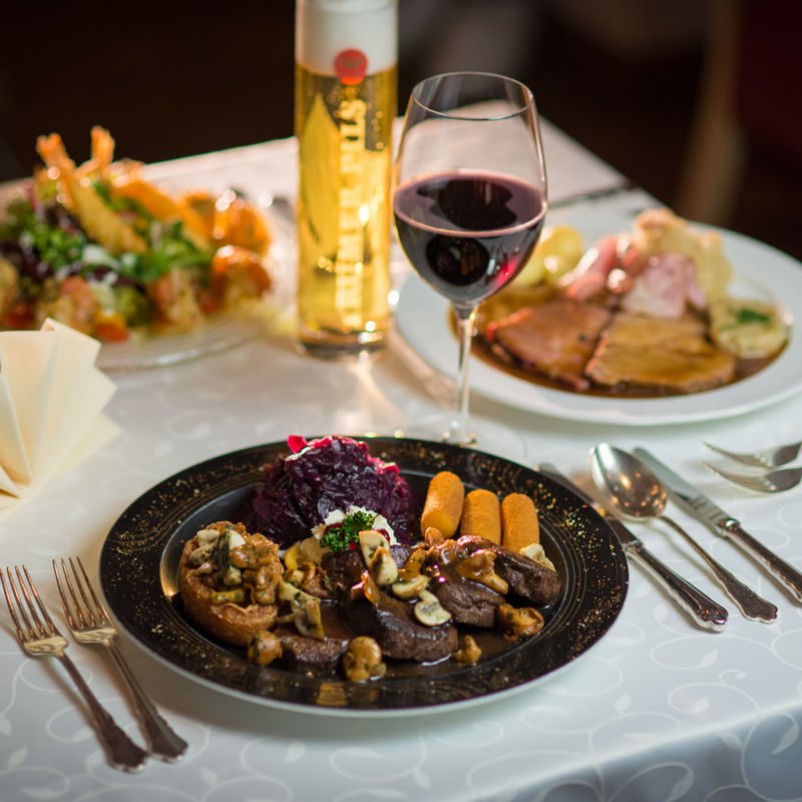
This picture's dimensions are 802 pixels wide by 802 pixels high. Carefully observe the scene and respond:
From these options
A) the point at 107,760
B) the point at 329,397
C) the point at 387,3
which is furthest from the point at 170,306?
the point at 107,760

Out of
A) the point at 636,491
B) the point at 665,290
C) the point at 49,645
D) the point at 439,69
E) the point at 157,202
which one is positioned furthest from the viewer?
the point at 439,69

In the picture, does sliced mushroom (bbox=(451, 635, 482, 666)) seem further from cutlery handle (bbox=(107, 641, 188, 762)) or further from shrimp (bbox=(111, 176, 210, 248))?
shrimp (bbox=(111, 176, 210, 248))

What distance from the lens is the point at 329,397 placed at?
4.97 ft

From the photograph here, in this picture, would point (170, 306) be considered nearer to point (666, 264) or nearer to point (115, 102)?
point (666, 264)

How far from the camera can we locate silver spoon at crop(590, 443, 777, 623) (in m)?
1.14

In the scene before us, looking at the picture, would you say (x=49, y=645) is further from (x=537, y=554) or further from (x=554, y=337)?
(x=554, y=337)

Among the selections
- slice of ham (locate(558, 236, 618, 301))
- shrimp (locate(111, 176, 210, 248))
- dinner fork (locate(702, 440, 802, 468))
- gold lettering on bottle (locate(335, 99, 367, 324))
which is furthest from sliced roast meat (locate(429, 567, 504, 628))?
shrimp (locate(111, 176, 210, 248))

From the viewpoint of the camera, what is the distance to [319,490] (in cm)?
112

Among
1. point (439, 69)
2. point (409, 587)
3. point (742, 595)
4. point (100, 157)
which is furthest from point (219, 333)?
point (439, 69)

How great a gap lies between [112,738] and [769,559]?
672mm

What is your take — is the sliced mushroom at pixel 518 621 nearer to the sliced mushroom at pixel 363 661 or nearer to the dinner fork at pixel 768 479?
the sliced mushroom at pixel 363 661

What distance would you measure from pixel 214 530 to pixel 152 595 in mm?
83

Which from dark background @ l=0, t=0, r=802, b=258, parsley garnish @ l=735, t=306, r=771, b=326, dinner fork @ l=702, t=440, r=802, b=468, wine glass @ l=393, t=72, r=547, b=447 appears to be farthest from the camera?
dark background @ l=0, t=0, r=802, b=258

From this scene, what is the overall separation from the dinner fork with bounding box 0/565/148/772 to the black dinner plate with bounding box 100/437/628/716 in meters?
0.06
